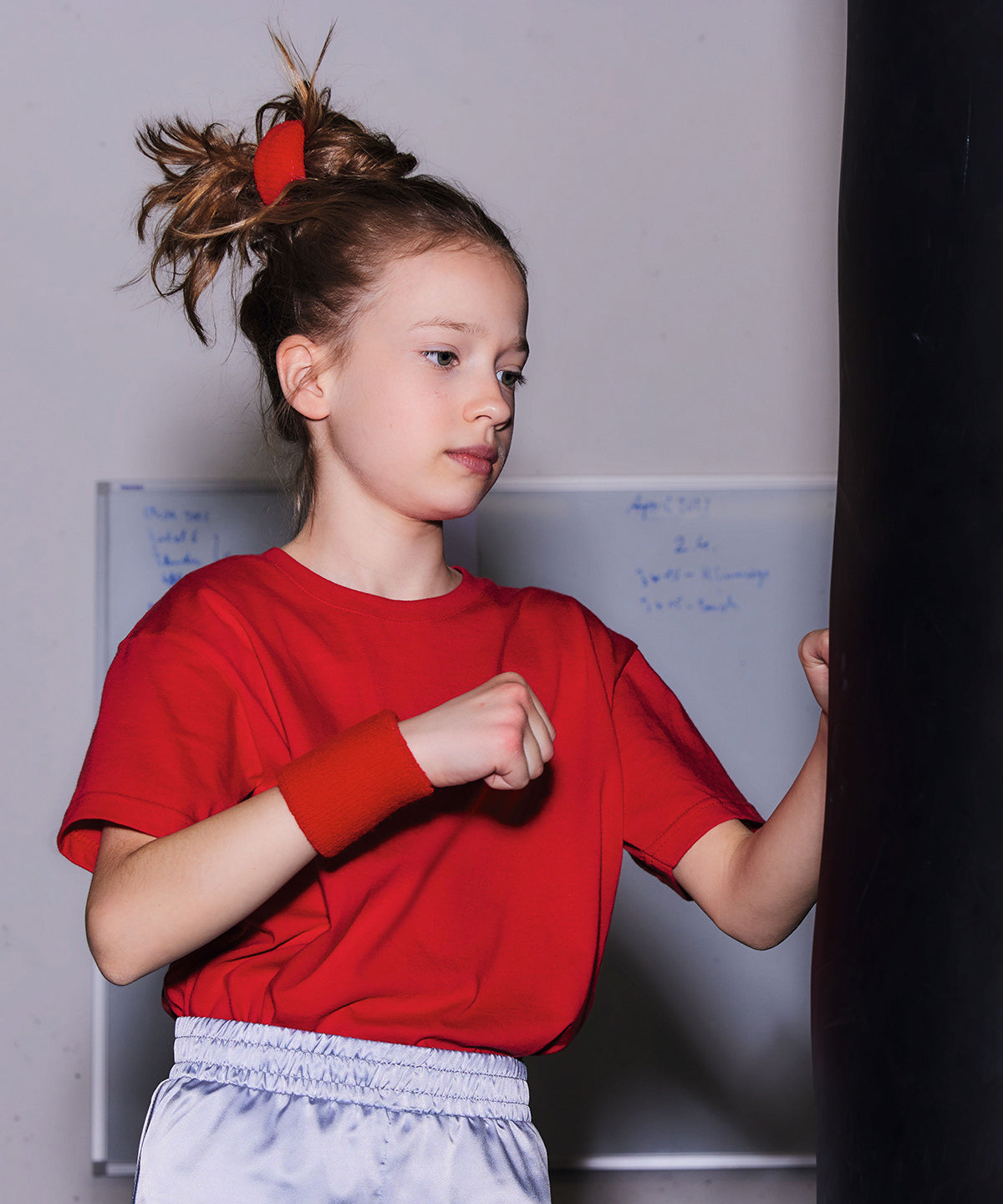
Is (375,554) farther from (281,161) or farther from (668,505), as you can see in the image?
(668,505)

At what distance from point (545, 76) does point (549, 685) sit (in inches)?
56.2

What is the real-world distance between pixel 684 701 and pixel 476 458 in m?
1.21

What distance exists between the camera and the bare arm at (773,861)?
66 centimetres

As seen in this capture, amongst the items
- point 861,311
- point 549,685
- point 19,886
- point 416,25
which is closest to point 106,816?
point 549,685

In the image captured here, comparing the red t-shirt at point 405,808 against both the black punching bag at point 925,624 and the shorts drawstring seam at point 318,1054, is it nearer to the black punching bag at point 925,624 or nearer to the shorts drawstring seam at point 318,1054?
the shorts drawstring seam at point 318,1054

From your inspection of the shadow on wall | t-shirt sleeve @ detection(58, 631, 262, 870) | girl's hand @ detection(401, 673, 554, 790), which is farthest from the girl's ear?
the shadow on wall

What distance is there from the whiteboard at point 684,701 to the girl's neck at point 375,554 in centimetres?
106

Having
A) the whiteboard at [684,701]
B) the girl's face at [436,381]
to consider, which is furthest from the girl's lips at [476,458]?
the whiteboard at [684,701]

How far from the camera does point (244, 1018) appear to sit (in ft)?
2.30

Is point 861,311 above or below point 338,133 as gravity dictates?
below

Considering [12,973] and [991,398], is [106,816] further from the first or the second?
[12,973]

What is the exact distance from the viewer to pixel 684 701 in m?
1.94

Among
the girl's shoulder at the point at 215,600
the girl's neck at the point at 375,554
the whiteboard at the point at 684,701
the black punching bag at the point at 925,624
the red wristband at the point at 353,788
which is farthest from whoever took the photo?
the whiteboard at the point at 684,701

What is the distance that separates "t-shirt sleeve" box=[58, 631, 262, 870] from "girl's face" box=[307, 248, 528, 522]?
6.9 inches
